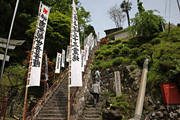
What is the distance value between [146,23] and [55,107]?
1706cm

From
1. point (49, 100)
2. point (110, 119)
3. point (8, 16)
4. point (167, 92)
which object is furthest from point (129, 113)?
point (8, 16)

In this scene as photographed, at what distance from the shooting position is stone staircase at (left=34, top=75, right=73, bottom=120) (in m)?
8.43

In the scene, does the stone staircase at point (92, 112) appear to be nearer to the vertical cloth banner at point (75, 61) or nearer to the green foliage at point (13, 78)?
the vertical cloth banner at point (75, 61)

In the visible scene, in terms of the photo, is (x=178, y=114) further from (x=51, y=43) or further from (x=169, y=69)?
(x=51, y=43)

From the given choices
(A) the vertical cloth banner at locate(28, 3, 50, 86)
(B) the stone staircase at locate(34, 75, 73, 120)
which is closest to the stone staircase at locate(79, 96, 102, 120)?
(B) the stone staircase at locate(34, 75, 73, 120)

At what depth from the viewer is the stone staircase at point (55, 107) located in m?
8.43

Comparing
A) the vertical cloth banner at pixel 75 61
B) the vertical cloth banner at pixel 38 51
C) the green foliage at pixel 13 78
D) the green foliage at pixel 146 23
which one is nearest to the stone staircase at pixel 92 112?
the vertical cloth banner at pixel 75 61

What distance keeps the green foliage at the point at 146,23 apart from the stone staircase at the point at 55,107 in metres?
14.8

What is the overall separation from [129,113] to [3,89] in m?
11.8

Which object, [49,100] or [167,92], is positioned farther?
[49,100]

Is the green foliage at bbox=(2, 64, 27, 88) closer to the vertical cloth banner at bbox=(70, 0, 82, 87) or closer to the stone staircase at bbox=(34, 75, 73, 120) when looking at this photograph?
the stone staircase at bbox=(34, 75, 73, 120)

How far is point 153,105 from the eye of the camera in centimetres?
765

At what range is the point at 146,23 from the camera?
731 inches

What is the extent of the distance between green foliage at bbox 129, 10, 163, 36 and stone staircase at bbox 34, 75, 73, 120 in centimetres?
1477
